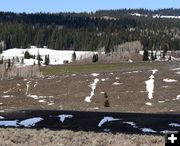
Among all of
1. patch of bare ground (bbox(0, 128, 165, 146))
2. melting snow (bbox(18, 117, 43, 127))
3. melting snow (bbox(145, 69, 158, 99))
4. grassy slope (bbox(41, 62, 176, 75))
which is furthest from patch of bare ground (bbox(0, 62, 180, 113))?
patch of bare ground (bbox(0, 128, 165, 146))

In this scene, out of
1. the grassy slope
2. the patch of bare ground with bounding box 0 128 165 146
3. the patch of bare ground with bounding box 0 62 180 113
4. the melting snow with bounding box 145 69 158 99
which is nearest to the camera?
the patch of bare ground with bounding box 0 128 165 146

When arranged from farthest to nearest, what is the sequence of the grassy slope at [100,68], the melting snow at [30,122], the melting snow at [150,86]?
the grassy slope at [100,68] → the melting snow at [150,86] → the melting snow at [30,122]

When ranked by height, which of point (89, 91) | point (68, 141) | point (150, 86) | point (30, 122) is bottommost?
point (89, 91)

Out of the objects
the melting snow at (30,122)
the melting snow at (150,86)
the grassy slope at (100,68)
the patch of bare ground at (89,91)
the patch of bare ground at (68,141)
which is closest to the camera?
the patch of bare ground at (68,141)

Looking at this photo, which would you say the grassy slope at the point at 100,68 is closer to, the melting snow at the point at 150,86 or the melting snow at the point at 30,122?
the melting snow at the point at 150,86

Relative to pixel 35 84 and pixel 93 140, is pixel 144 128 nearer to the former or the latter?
pixel 93 140

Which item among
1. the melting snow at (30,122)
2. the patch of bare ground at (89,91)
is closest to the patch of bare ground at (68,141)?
the melting snow at (30,122)

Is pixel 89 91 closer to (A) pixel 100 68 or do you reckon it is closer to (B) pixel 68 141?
(A) pixel 100 68

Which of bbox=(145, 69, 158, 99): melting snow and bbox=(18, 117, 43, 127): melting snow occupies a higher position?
bbox=(18, 117, 43, 127): melting snow

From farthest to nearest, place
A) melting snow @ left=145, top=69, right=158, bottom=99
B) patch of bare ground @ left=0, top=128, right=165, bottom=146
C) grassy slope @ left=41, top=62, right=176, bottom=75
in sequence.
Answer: grassy slope @ left=41, top=62, right=176, bottom=75, melting snow @ left=145, top=69, right=158, bottom=99, patch of bare ground @ left=0, top=128, right=165, bottom=146

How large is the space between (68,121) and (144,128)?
636 cm

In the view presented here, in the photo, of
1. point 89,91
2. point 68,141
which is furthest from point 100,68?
point 68,141

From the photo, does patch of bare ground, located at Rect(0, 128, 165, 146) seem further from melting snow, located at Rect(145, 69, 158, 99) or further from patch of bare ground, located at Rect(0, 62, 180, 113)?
melting snow, located at Rect(145, 69, 158, 99)

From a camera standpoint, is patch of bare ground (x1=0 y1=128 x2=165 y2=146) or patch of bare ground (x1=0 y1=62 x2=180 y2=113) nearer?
patch of bare ground (x1=0 y1=128 x2=165 y2=146)
